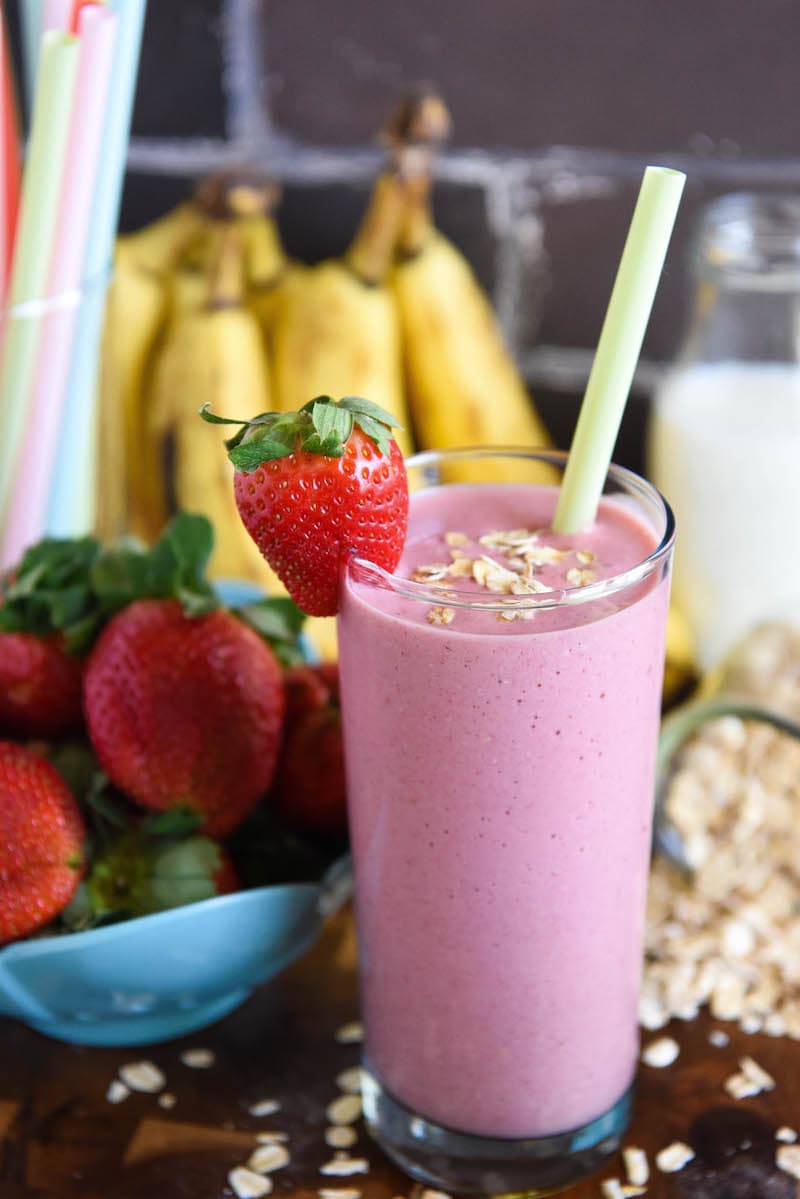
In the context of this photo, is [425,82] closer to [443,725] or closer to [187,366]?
[187,366]

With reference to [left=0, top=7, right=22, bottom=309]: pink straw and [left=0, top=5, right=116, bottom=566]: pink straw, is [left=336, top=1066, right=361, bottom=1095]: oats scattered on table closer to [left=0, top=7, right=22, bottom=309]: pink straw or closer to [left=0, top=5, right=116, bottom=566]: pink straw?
[left=0, top=5, right=116, bottom=566]: pink straw

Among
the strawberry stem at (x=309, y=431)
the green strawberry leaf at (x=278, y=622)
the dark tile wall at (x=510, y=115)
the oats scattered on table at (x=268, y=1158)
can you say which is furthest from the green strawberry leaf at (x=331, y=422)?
the dark tile wall at (x=510, y=115)

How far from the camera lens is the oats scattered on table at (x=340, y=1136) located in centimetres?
79

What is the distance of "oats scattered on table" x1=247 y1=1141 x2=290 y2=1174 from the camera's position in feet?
2.51

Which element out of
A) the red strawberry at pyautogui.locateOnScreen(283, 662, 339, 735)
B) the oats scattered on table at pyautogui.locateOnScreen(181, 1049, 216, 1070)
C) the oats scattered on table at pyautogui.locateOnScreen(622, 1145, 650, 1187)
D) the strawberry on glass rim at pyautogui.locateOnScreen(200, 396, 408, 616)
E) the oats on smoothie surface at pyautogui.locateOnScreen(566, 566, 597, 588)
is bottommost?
the oats scattered on table at pyautogui.locateOnScreen(622, 1145, 650, 1187)

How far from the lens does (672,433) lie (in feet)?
3.94

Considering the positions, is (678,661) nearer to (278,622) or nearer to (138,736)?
(278,622)

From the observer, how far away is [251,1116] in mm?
802

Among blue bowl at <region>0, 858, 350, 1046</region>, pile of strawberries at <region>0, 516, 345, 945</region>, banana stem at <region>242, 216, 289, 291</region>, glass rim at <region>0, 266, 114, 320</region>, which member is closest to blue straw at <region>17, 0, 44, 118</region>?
glass rim at <region>0, 266, 114, 320</region>

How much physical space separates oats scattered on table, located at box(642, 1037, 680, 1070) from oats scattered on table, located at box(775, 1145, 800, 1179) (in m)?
0.09

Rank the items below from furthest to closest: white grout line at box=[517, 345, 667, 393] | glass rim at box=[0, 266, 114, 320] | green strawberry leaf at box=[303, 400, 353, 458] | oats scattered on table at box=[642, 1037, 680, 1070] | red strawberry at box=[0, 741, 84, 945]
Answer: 1. white grout line at box=[517, 345, 667, 393]
2. glass rim at box=[0, 266, 114, 320]
3. oats scattered on table at box=[642, 1037, 680, 1070]
4. red strawberry at box=[0, 741, 84, 945]
5. green strawberry leaf at box=[303, 400, 353, 458]

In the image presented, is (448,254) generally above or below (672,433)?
above

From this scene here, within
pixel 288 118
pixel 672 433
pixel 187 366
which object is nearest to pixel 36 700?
pixel 187 366

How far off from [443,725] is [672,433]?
0.62m
